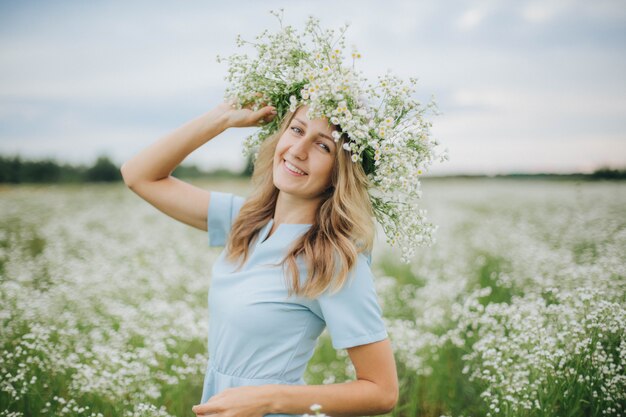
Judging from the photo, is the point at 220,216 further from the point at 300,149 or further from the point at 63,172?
the point at 63,172

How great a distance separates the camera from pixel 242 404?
1916 millimetres

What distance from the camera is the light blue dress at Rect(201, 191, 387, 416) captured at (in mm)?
2002

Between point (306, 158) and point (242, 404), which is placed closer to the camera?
point (242, 404)

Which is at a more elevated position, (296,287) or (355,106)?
(355,106)

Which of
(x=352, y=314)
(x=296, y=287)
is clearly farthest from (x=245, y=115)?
(x=352, y=314)

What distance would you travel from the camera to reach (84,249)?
8398 millimetres

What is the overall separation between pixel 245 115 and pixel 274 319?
1.22 meters

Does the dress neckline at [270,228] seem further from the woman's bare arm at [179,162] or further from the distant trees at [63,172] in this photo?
the distant trees at [63,172]

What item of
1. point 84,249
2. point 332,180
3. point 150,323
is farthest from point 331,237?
point 84,249

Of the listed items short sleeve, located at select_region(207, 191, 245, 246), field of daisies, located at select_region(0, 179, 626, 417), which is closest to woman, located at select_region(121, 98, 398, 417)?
short sleeve, located at select_region(207, 191, 245, 246)

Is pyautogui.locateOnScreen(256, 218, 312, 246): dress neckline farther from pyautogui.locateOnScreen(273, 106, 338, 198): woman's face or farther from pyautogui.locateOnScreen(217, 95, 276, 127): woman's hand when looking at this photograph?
pyautogui.locateOnScreen(217, 95, 276, 127): woman's hand

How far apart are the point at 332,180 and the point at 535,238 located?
7.92 meters

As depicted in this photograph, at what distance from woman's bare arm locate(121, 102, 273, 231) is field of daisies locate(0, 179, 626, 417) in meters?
1.19

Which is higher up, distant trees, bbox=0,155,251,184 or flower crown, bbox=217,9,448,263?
flower crown, bbox=217,9,448,263
